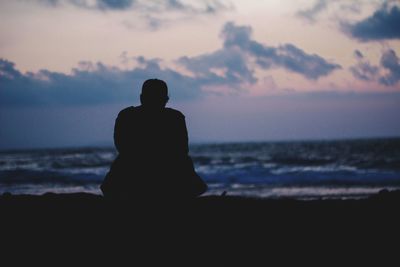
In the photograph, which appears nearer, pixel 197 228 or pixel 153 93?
pixel 153 93

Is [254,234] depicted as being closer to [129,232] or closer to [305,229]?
[305,229]

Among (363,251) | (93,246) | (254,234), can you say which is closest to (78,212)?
(93,246)

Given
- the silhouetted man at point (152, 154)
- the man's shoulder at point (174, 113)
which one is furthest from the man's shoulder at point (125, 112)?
the man's shoulder at point (174, 113)

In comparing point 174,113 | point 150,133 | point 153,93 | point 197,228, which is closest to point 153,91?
point 153,93

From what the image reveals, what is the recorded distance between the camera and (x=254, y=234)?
17.7 feet

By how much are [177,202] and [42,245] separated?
7.47 ft

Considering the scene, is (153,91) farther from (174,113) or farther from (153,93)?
(174,113)

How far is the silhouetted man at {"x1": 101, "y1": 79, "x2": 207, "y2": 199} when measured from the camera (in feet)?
10.8

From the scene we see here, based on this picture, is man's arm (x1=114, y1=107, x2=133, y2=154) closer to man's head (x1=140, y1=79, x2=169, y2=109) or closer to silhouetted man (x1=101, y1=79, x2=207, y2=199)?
silhouetted man (x1=101, y1=79, x2=207, y2=199)

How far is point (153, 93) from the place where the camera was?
3404 millimetres

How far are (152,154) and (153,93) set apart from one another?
1.70 feet

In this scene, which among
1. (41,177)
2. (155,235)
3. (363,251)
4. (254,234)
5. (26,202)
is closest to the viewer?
(155,235)

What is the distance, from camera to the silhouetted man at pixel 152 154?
3289 millimetres

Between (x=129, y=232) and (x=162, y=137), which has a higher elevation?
(x=162, y=137)
